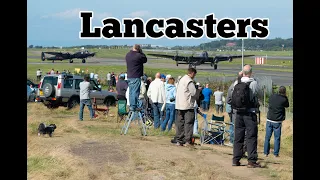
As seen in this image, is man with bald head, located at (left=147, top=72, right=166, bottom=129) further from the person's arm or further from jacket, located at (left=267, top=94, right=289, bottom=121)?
jacket, located at (left=267, top=94, right=289, bottom=121)

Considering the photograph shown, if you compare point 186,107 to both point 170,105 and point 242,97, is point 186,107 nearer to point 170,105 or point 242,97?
point 242,97

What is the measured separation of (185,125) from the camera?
13.1 metres

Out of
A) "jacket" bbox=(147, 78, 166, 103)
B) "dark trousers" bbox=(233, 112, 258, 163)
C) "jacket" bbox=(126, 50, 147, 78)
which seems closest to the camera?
"dark trousers" bbox=(233, 112, 258, 163)

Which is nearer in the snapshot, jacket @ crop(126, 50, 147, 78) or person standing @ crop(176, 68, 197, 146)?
person standing @ crop(176, 68, 197, 146)

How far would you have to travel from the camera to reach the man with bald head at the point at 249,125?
11023mm

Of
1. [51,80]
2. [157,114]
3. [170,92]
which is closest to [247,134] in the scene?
[170,92]

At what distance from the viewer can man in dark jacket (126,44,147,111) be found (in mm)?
13656

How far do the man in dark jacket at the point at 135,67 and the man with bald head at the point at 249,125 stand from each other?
310 centimetres

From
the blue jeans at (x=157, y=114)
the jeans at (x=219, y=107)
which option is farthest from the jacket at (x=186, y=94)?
the jeans at (x=219, y=107)

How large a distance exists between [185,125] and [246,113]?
235cm

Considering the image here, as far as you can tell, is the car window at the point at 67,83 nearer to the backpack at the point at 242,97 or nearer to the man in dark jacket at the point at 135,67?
the man in dark jacket at the point at 135,67

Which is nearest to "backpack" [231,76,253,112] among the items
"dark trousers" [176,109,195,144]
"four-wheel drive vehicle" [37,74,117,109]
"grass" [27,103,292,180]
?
"grass" [27,103,292,180]
